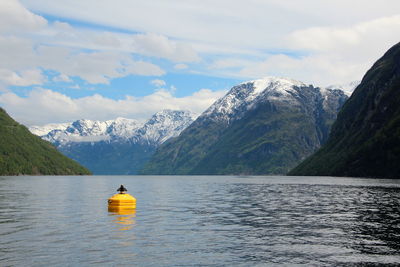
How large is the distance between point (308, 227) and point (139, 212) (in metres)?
30.4

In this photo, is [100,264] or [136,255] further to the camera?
[136,255]

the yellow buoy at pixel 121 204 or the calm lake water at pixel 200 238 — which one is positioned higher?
the yellow buoy at pixel 121 204

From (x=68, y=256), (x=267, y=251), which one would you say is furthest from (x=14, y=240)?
(x=267, y=251)

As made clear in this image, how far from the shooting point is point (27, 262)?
3419 cm

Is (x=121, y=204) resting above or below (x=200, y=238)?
above

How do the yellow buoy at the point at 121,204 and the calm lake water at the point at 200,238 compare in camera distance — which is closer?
the calm lake water at the point at 200,238

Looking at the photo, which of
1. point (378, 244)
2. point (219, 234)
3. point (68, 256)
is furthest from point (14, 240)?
point (378, 244)

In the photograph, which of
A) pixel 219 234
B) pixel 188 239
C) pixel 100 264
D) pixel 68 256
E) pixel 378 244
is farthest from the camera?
pixel 219 234

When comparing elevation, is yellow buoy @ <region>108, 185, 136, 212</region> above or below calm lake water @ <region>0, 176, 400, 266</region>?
above

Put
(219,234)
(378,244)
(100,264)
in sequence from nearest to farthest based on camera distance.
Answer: (100,264)
(378,244)
(219,234)

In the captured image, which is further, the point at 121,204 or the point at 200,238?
the point at 121,204

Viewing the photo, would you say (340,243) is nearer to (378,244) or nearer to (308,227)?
(378,244)

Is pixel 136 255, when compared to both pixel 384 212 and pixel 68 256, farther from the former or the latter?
pixel 384 212

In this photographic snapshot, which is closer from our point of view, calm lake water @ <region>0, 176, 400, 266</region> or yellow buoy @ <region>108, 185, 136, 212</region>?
calm lake water @ <region>0, 176, 400, 266</region>
